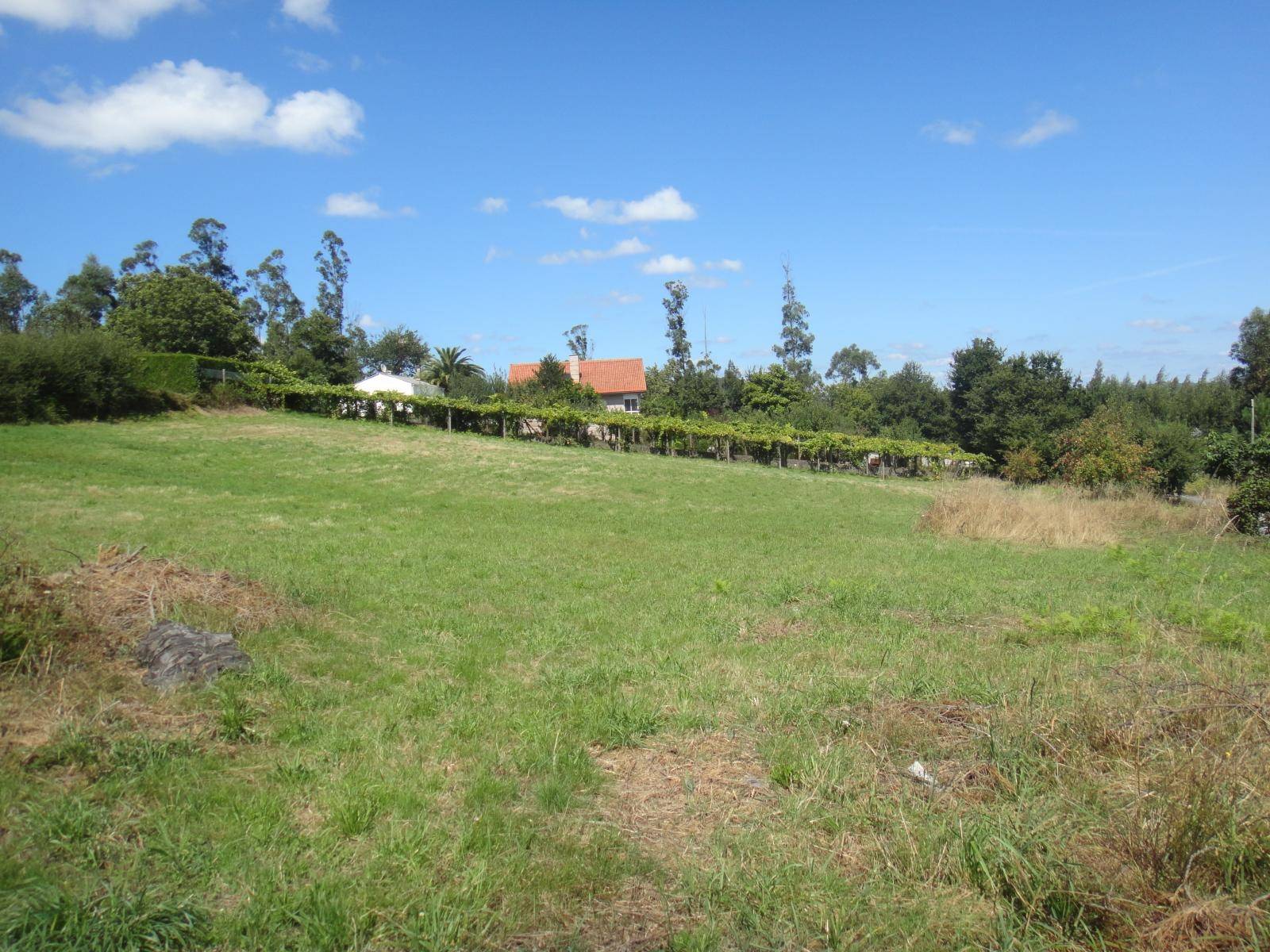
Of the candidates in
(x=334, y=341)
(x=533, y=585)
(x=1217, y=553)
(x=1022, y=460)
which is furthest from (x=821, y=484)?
(x=334, y=341)

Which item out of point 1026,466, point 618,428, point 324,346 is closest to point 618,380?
point 324,346

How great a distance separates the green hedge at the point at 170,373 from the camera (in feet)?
89.2

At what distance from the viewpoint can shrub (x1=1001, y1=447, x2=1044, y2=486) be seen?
31484mm

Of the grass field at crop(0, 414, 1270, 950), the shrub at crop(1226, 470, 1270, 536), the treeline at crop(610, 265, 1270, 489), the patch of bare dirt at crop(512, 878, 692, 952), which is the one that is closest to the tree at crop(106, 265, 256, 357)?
the treeline at crop(610, 265, 1270, 489)

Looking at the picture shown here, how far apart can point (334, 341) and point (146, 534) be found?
58.4m

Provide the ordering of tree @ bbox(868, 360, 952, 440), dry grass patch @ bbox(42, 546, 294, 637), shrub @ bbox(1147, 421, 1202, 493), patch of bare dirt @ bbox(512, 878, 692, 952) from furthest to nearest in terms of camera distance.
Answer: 1. tree @ bbox(868, 360, 952, 440)
2. shrub @ bbox(1147, 421, 1202, 493)
3. dry grass patch @ bbox(42, 546, 294, 637)
4. patch of bare dirt @ bbox(512, 878, 692, 952)

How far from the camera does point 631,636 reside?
23.3 ft

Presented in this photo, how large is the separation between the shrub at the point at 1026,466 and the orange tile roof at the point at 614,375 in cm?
3928

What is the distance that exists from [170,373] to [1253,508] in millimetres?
33923

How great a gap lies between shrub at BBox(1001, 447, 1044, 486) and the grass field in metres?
24.9

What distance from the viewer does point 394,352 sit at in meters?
87.3

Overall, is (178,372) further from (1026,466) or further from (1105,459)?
(1026,466)

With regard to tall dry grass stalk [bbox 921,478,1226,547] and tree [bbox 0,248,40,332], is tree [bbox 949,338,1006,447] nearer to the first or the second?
tall dry grass stalk [bbox 921,478,1226,547]

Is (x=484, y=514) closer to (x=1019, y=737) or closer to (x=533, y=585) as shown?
(x=533, y=585)
